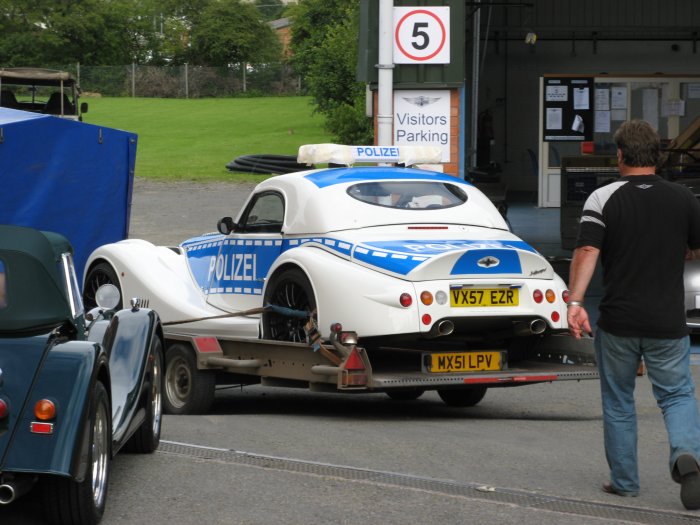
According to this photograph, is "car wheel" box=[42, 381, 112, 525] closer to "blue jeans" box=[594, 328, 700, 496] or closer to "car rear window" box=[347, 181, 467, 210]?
"blue jeans" box=[594, 328, 700, 496]

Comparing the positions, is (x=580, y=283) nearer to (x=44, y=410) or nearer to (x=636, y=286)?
(x=636, y=286)

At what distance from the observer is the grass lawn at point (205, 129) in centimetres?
4122

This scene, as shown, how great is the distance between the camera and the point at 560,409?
10172 millimetres

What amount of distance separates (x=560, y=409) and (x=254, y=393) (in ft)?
9.87

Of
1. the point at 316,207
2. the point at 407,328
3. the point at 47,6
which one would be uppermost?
the point at 47,6

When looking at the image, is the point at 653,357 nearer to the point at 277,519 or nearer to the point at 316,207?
the point at 277,519

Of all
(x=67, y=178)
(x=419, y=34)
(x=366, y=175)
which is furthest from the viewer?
(x=419, y=34)

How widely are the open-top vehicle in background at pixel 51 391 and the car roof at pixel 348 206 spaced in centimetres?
353

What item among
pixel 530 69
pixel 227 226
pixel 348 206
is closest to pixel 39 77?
pixel 530 69

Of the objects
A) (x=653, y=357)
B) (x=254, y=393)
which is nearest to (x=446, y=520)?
(x=653, y=357)

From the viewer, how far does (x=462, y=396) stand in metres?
10.4

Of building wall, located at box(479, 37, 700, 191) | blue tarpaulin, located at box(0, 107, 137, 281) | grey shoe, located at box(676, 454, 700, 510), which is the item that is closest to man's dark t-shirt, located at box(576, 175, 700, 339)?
grey shoe, located at box(676, 454, 700, 510)

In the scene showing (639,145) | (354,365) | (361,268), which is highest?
(639,145)

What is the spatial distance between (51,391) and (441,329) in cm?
395
